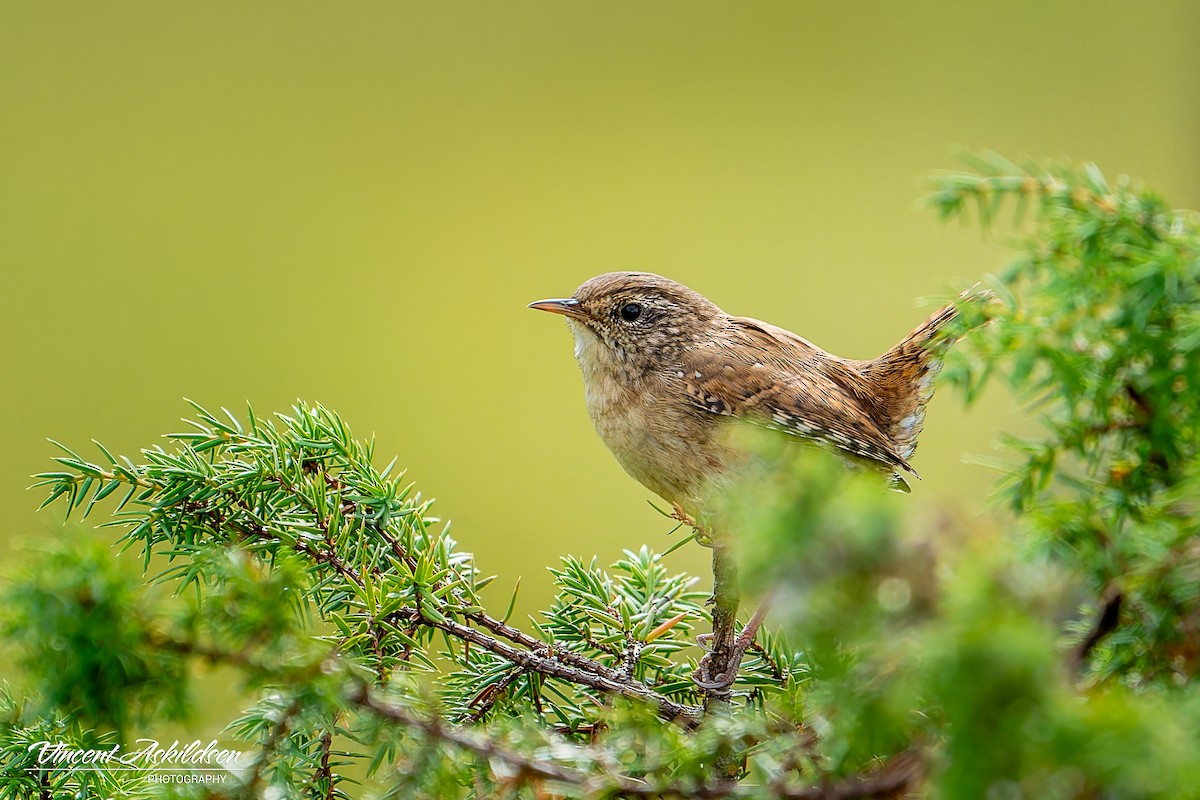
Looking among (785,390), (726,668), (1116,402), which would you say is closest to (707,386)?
(785,390)

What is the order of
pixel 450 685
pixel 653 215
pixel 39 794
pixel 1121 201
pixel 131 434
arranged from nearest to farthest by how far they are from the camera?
pixel 1121 201
pixel 39 794
pixel 450 685
pixel 131 434
pixel 653 215

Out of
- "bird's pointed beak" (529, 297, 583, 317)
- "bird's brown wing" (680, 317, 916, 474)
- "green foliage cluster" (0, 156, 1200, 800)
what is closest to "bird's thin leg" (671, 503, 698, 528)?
"bird's brown wing" (680, 317, 916, 474)

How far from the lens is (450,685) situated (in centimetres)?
109

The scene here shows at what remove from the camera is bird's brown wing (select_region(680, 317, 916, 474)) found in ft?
6.01

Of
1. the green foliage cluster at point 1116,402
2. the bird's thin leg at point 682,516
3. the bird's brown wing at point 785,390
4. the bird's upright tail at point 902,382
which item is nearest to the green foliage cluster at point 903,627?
the green foliage cluster at point 1116,402

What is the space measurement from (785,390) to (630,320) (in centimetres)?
35

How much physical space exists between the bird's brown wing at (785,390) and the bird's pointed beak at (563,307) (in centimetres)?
26

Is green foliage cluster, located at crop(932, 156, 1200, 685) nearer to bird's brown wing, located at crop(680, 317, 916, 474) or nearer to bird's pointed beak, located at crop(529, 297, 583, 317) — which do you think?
bird's brown wing, located at crop(680, 317, 916, 474)

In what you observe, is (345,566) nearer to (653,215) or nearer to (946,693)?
(946,693)

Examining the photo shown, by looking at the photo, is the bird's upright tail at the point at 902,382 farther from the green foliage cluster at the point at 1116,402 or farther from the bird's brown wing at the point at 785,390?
the green foliage cluster at the point at 1116,402

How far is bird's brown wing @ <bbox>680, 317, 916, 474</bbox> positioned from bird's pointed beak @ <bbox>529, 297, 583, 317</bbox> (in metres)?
0.26

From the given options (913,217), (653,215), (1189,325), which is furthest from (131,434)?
(1189,325)

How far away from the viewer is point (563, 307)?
6.57 ft

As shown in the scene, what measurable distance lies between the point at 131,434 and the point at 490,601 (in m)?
1.55
